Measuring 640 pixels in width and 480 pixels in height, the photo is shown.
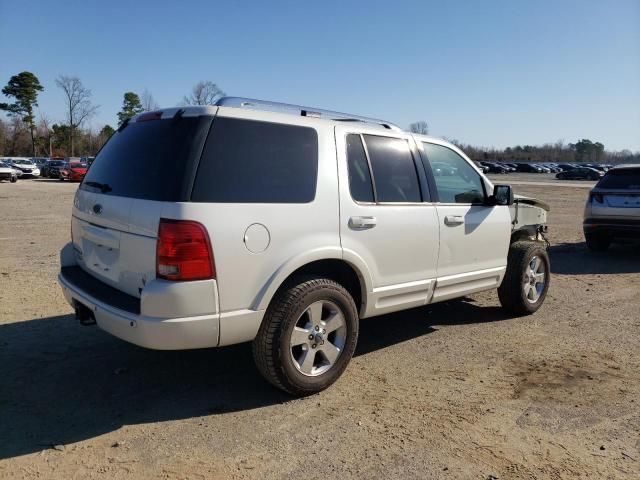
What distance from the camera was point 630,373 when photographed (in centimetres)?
432

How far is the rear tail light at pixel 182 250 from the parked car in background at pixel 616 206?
872cm

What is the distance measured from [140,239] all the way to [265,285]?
816 mm

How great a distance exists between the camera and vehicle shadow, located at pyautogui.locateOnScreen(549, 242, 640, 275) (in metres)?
8.62

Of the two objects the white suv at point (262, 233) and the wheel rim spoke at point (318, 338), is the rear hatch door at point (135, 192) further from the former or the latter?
the wheel rim spoke at point (318, 338)

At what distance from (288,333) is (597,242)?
348 inches

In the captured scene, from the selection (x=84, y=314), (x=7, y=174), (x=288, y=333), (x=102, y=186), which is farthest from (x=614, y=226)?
(x=7, y=174)

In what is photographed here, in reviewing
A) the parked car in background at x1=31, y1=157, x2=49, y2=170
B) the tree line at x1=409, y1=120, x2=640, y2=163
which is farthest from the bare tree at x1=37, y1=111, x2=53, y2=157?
the tree line at x1=409, y1=120, x2=640, y2=163

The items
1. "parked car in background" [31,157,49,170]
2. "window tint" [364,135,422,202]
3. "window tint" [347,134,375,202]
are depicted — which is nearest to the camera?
"window tint" [347,134,375,202]

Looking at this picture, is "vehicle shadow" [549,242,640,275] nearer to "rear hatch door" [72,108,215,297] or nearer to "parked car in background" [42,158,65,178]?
"rear hatch door" [72,108,215,297]

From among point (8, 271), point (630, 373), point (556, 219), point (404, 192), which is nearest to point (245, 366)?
point (404, 192)

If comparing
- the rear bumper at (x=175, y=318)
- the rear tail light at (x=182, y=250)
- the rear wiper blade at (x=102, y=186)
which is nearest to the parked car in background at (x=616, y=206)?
the rear bumper at (x=175, y=318)

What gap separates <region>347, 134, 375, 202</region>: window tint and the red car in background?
38297 millimetres

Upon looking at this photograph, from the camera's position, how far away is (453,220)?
4.78 m

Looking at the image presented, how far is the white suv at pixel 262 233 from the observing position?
126 inches
